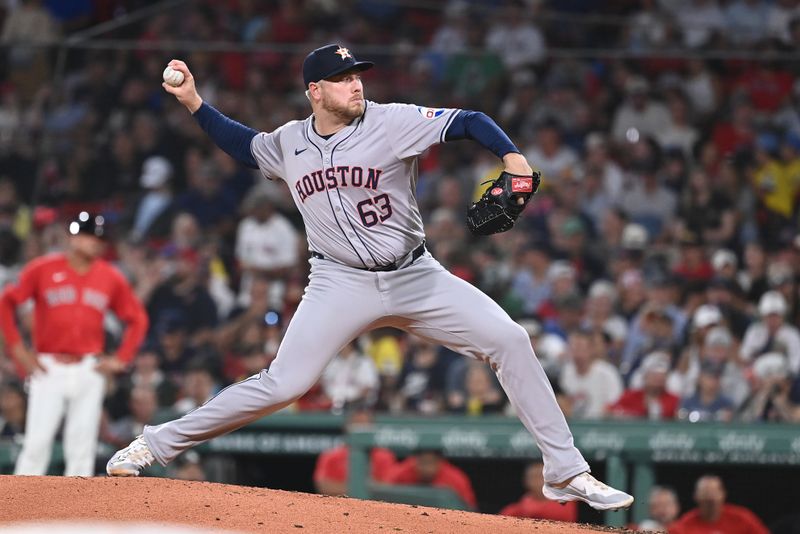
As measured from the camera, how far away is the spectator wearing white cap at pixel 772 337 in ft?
28.0

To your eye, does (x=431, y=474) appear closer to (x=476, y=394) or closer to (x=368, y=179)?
(x=476, y=394)

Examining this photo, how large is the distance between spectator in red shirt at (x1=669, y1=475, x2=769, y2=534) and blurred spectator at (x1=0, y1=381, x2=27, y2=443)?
166 inches

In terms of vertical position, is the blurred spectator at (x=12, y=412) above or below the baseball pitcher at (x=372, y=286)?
below

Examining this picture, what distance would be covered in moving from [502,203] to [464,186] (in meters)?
5.77

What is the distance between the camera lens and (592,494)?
15.5 feet

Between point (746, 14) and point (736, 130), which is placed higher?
point (746, 14)

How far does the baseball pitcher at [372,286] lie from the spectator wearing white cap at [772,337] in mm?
4103

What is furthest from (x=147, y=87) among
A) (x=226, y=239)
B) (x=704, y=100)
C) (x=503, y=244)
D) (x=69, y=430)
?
(x=704, y=100)

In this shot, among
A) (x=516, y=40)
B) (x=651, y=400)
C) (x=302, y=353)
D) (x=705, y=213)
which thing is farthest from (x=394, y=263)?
(x=516, y=40)

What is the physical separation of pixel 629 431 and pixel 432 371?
184 centimetres

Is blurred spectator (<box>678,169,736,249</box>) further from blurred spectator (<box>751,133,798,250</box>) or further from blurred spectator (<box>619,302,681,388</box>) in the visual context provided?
blurred spectator (<box>619,302,681,388</box>)

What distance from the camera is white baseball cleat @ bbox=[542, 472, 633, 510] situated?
470cm

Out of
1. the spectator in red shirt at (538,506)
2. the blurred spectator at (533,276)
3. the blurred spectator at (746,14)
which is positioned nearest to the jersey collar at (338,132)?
the spectator in red shirt at (538,506)

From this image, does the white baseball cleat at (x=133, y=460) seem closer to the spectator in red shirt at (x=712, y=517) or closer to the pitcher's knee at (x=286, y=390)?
the pitcher's knee at (x=286, y=390)
